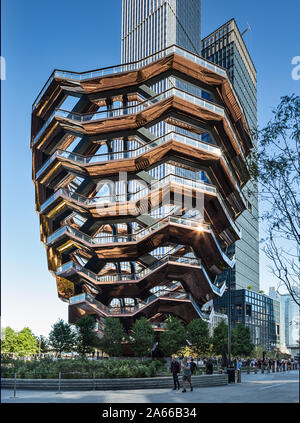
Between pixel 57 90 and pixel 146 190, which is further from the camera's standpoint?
pixel 57 90

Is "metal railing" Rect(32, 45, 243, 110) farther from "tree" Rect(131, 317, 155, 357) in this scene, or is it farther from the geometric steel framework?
"tree" Rect(131, 317, 155, 357)

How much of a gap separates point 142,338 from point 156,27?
124 meters

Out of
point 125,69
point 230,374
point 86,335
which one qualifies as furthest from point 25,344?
point 230,374

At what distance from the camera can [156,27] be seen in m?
149

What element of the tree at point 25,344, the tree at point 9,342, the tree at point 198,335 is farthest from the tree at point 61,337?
the tree at point 25,344

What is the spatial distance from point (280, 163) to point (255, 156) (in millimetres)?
2039

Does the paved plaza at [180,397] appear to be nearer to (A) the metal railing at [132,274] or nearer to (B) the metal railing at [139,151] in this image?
(A) the metal railing at [132,274]

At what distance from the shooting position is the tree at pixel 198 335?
48.7 m

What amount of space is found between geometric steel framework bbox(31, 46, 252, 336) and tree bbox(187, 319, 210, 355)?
3247 millimetres

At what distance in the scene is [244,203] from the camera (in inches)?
2362

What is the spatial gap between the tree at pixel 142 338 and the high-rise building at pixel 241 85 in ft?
349

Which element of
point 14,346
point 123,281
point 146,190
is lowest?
point 14,346

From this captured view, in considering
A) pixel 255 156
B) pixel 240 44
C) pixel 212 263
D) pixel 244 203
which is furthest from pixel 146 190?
pixel 240 44

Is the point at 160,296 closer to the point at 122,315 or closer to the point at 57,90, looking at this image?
the point at 122,315
